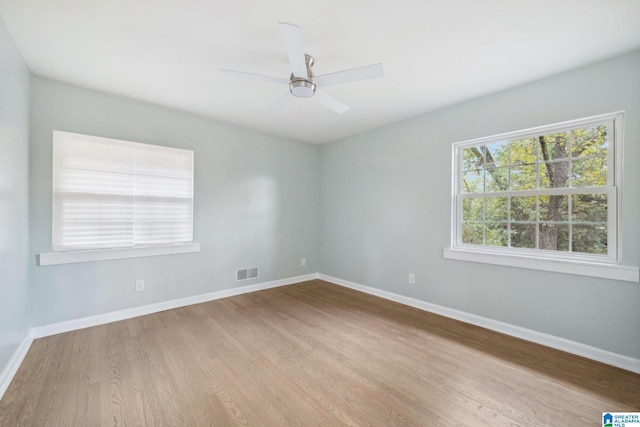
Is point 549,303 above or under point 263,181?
under

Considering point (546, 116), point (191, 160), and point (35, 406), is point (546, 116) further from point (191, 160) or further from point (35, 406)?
point (35, 406)

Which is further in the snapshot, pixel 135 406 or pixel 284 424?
pixel 135 406

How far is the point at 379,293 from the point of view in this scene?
12.6 feet

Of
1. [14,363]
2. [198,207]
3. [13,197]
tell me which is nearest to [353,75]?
[198,207]

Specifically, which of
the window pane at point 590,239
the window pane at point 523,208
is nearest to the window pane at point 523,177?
the window pane at point 523,208

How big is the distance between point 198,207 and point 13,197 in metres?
1.66

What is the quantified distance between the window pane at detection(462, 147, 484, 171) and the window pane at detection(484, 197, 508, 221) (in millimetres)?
420

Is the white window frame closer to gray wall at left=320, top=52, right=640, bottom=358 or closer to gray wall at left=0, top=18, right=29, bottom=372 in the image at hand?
gray wall at left=320, top=52, right=640, bottom=358

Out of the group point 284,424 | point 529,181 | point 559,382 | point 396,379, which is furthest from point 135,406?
point 529,181

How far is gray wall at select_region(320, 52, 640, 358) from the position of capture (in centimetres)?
209

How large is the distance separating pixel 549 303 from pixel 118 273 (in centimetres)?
443

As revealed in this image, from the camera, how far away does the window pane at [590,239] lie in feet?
7.39

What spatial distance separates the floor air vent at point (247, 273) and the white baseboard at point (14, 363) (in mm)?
2086

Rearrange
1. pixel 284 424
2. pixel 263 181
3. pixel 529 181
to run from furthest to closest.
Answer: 1. pixel 263 181
2. pixel 529 181
3. pixel 284 424
